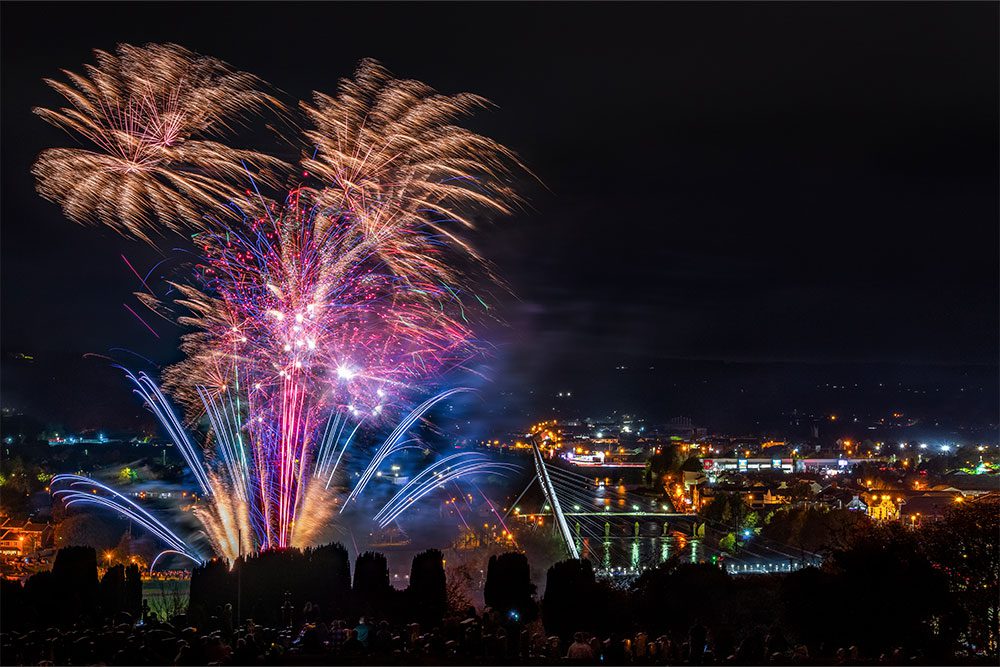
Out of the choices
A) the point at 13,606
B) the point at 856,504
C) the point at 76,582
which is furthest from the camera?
the point at 856,504

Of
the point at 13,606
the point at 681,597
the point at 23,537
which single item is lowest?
the point at 681,597

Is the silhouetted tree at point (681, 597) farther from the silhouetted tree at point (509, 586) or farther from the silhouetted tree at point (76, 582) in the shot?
the silhouetted tree at point (76, 582)

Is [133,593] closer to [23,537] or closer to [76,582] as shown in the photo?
[76,582]

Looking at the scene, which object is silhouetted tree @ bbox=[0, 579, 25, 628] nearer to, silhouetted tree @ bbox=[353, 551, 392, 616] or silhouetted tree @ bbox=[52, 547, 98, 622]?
silhouetted tree @ bbox=[52, 547, 98, 622]

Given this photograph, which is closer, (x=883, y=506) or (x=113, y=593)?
(x=113, y=593)

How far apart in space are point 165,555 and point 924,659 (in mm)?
22339

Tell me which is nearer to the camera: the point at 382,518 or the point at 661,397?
the point at 382,518

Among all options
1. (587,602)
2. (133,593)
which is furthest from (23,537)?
(587,602)

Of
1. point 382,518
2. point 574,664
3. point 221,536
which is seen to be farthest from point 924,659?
point 382,518

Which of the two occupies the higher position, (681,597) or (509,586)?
(509,586)

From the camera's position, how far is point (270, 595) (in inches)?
569

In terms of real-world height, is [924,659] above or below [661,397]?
below

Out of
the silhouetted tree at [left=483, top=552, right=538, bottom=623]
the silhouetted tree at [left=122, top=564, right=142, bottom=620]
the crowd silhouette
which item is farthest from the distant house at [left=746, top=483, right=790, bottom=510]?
the silhouetted tree at [left=122, top=564, right=142, bottom=620]

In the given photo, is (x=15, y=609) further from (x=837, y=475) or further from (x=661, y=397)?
(x=661, y=397)
